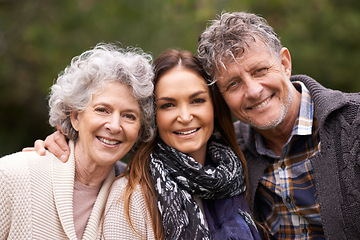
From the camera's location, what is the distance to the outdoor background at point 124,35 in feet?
19.0

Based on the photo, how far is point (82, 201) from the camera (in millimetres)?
2418

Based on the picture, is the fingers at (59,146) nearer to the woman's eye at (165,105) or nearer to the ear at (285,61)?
the woman's eye at (165,105)

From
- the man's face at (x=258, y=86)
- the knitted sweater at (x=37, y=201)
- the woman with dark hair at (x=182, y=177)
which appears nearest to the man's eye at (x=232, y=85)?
the man's face at (x=258, y=86)

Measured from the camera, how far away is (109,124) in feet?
7.77

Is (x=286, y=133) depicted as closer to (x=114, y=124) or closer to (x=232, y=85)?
(x=232, y=85)

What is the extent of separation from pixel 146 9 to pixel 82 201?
4.08 m

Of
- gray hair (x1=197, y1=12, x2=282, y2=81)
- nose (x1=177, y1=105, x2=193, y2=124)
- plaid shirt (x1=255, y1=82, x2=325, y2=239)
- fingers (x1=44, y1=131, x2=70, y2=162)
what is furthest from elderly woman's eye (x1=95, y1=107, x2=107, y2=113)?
plaid shirt (x1=255, y1=82, x2=325, y2=239)

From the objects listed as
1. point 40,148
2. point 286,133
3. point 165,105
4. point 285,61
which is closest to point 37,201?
point 40,148

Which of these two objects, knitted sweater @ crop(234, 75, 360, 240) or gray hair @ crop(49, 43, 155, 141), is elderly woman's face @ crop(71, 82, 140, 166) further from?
knitted sweater @ crop(234, 75, 360, 240)

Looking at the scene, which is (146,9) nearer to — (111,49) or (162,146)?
(111,49)

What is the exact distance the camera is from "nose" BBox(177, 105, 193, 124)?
8.16ft

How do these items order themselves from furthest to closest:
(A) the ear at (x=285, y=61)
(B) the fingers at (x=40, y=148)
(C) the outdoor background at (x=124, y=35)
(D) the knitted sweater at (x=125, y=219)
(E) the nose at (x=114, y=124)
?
(C) the outdoor background at (x=124, y=35), (A) the ear at (x=285, y=61), (B) the fingers at (x=40, y=148), (E) the nose at (x=114, y=124), (D) the knitted sweater at (x=125, y=219)

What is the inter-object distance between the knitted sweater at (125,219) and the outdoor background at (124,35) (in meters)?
3.56

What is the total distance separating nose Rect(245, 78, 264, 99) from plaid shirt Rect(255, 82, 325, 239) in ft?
1.09
